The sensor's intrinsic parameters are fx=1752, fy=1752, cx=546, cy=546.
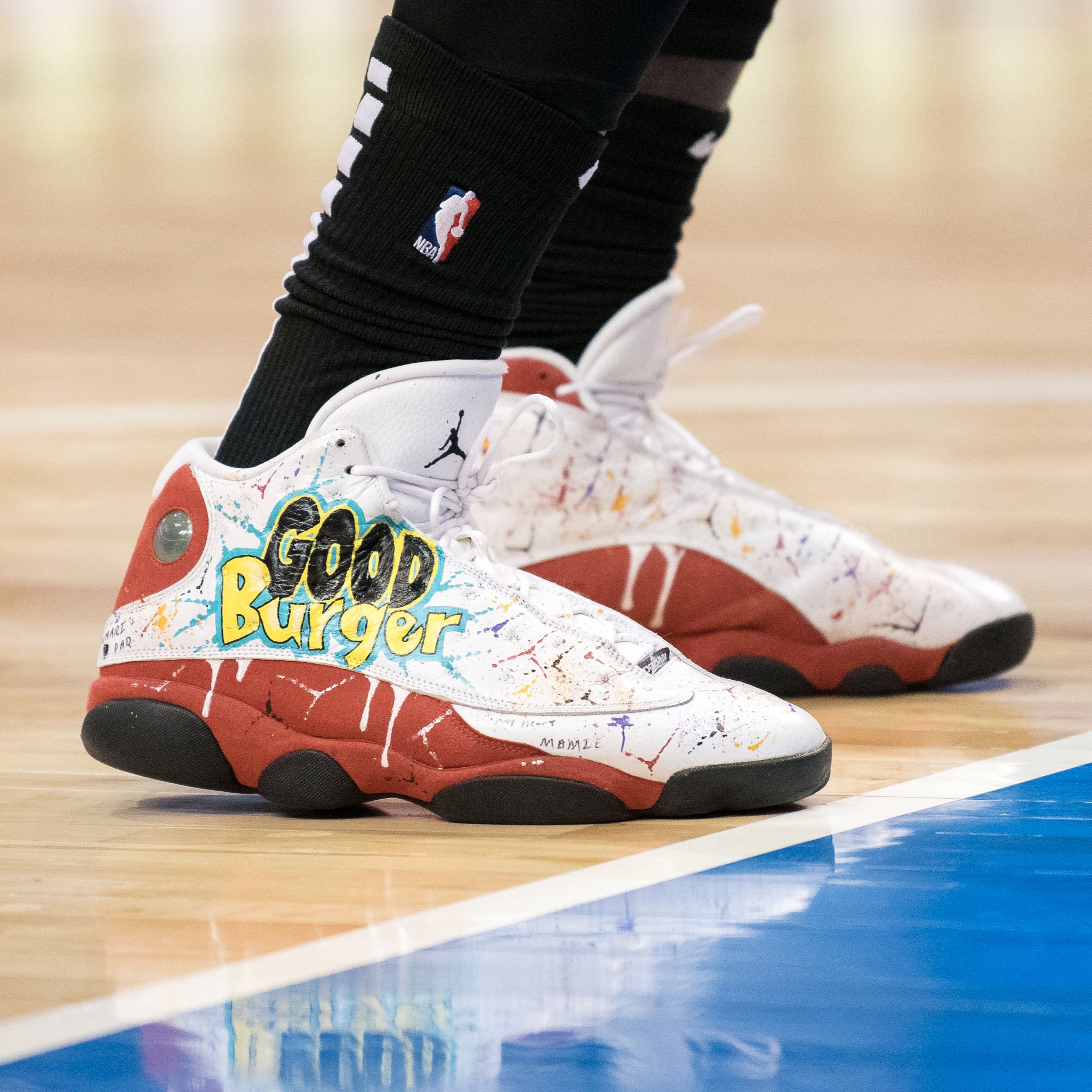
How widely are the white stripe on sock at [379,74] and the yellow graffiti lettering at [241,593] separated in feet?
0.77

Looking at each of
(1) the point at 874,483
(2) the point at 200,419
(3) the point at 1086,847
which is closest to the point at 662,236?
(3) the point at 1086,847

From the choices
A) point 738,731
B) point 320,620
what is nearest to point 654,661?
point 738,731

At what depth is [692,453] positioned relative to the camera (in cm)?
117

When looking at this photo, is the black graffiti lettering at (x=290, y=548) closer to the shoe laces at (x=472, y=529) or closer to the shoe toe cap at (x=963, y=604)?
the shoe laces at (x=472, y=529)

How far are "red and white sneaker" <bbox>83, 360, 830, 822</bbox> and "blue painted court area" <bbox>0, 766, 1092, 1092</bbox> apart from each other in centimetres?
11

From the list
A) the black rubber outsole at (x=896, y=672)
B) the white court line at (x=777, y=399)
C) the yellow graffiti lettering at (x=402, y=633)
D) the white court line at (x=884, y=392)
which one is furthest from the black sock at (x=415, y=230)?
the white court line at (x=884, y=392)

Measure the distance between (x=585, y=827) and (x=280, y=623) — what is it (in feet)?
0.58

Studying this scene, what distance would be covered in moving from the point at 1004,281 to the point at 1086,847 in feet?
11.8

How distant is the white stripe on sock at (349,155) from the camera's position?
2.75 feet

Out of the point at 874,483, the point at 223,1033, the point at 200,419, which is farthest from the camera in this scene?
the point at 200,419

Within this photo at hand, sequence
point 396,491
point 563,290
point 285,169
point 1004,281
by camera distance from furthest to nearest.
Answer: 1. point 285,169
2. point 1004,281
3. point 563,290
4. point 396,491

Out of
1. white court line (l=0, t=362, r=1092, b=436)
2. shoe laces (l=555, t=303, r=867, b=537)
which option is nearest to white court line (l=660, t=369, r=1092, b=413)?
white court line (l=0, t=362, r=1092, b=436)

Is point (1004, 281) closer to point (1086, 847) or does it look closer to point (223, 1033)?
point (1086, 847)

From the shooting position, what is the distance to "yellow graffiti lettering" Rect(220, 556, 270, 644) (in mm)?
845
